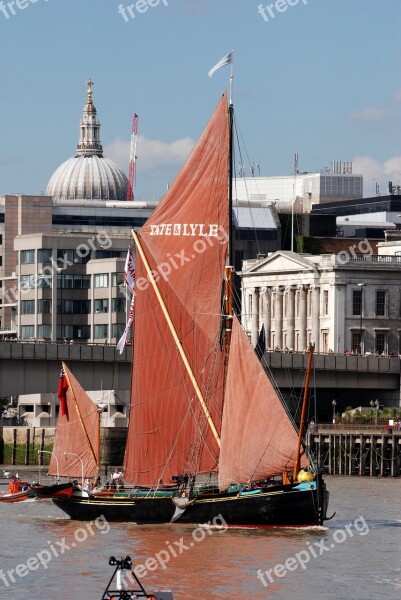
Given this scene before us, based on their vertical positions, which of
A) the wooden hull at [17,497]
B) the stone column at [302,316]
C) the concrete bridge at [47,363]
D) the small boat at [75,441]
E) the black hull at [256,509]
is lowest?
the wooden hull at [17,497]

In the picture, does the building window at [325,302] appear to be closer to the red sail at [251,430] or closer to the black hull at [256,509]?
the black hull at [256,509]

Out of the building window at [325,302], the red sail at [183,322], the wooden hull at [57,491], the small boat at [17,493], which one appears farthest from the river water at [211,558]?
the building window at [325,302]

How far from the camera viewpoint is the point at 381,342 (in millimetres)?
192000

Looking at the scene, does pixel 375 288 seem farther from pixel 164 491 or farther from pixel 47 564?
pixel 47 564

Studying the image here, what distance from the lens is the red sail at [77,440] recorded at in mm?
98438

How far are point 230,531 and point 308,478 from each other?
411 cm

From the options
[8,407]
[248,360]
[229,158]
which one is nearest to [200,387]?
[248,360]

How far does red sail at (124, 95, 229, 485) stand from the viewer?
9038cm

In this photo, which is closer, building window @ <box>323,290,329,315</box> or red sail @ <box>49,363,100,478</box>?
red sail @ <box>49,363,100,478</box>

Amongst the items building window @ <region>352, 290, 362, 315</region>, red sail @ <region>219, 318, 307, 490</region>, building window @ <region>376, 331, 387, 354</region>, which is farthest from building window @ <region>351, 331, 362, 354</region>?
red sail @ <region>219, 318, 307, 490</region>

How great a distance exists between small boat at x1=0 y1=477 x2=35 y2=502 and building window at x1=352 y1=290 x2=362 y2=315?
292ft

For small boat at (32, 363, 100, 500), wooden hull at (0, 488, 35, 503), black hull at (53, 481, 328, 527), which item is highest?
small boat at (32, 363, 100, 500)

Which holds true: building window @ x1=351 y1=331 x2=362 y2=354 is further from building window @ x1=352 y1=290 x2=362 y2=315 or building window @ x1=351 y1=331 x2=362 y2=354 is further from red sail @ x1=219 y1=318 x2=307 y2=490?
red sail @ x1=219 y1=318 x2=307 y2=490

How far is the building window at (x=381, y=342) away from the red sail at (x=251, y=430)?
339ft
